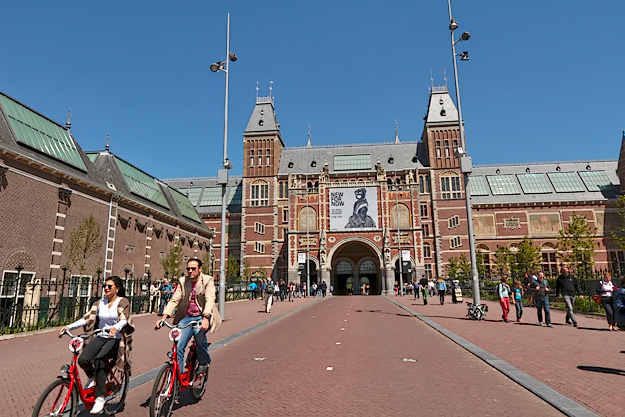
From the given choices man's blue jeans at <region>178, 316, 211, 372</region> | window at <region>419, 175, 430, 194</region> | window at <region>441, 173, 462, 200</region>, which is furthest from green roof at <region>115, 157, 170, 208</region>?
window at <region>441, 173, 462, 200</region>

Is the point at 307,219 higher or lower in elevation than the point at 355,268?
higher

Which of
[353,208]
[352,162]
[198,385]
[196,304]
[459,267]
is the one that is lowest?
[198,385]

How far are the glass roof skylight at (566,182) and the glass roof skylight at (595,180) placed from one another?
86 cm

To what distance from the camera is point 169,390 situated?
14.2 feet

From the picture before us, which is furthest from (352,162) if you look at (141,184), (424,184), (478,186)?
(141,184)

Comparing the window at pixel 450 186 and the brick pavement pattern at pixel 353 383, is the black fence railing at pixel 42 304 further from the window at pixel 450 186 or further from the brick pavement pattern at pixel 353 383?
the window at pixel 450 186

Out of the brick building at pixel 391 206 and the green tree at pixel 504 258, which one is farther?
the brick building at pixel 391 206

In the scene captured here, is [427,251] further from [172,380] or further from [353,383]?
[172,380]

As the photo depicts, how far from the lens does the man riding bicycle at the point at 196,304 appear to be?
503 centimetres

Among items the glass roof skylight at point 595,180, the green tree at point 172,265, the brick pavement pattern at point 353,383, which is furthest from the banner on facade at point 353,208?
the brick pavement pattern at point 353,383

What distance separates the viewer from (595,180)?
53.5m

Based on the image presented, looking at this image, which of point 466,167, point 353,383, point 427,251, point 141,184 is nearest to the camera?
point 353,383

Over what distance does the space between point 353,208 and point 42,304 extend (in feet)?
115

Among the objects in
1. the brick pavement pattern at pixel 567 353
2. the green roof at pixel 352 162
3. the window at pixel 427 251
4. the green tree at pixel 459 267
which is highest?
the green roof at pixel 352 162
